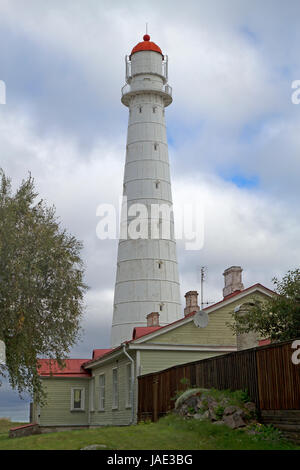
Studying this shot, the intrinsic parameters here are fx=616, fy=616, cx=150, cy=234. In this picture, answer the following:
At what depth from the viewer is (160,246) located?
125ft

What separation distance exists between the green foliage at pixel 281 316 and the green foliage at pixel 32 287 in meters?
6.34

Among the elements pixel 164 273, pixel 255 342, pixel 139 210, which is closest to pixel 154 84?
pixel 139 210

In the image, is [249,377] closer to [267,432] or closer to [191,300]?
[267,432]

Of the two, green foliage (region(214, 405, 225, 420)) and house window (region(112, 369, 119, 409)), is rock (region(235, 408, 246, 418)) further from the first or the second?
house window (region(112, 369, 119, 409))

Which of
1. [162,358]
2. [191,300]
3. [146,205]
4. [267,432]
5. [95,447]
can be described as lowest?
[95,447]

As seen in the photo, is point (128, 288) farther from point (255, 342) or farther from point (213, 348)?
point (255, 342)

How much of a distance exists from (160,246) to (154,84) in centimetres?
1099

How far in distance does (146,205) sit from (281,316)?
1978 cm

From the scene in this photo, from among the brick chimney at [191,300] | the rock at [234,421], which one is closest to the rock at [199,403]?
the rock at [234,421]

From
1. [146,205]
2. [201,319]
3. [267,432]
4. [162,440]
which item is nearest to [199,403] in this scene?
[162,440]

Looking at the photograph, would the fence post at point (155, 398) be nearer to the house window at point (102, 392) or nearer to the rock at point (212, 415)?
the rock at point (212, 415)

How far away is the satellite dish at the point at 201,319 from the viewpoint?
25531mm

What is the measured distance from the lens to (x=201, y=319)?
1009 inches

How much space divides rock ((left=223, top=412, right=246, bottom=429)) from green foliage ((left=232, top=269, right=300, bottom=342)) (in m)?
5.56
